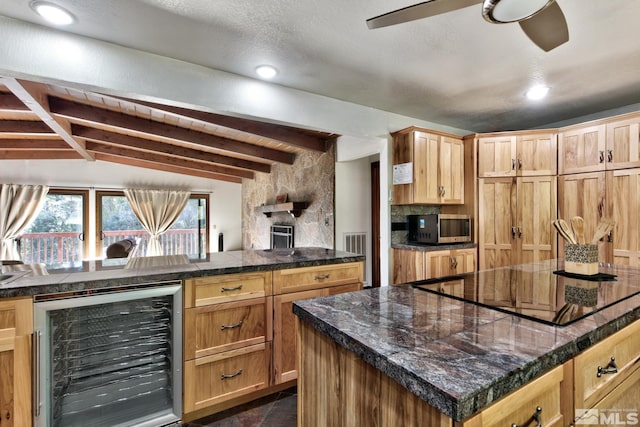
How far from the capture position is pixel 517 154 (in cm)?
344

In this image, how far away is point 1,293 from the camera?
4.58 feet

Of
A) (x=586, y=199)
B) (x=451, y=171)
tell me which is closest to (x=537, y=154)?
(x=586, y=199)

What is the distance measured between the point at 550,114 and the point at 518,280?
282 cm

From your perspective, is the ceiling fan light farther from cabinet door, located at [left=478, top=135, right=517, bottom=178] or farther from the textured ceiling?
cabinet door, located at [left=478, top=135, right=517, bottom=178]

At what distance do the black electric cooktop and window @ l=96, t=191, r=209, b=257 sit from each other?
609 centimetres

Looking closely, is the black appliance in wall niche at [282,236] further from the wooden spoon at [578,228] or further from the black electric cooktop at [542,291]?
the wooden spoon at [578,228]

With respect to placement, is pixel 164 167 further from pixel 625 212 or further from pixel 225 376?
pixel 625 212

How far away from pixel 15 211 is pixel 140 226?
195 cm

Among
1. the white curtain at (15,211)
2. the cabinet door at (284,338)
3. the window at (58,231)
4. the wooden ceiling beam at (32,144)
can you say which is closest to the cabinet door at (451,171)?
the cabinet door at (284,338)

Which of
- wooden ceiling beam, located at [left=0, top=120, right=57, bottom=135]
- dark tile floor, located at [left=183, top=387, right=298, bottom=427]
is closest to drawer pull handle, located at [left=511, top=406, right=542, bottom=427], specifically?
dark tile floor, located at [left=183, top=387, right=298, bottom=427]

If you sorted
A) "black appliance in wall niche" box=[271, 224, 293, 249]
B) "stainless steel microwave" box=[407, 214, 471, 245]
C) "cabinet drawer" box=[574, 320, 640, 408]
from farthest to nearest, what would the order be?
"black appliance in wall niche" box=[271, 224, 293, 249] → "stainless steel microwave" box=[407, 214, 471, 245] → "cabinet drawer" box=[574, 320, 640, 408]

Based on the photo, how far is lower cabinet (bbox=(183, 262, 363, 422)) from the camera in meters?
1.85

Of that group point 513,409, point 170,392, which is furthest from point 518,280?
point 170,392
